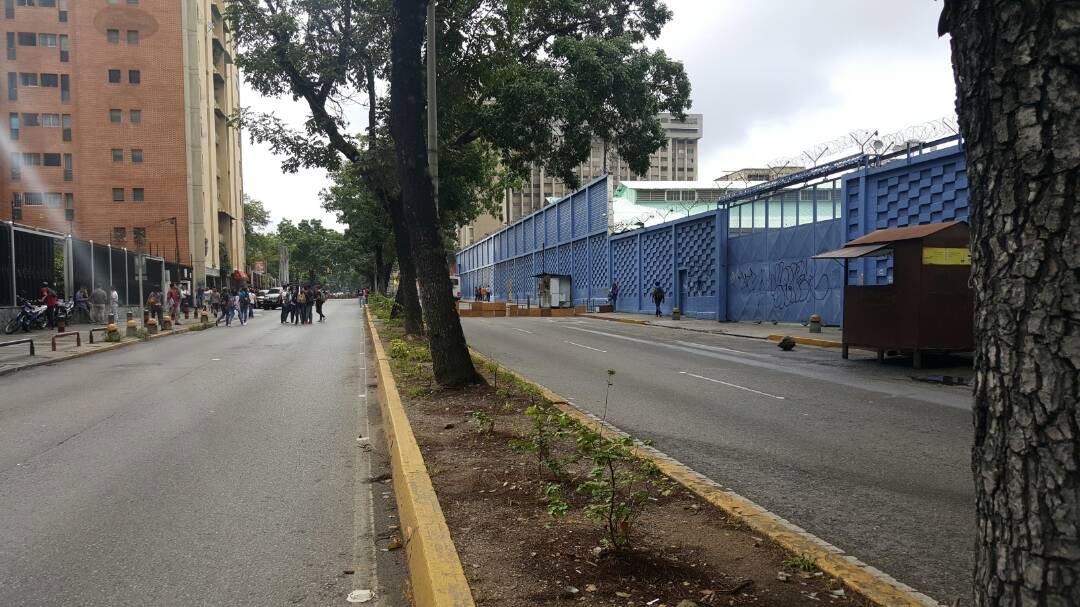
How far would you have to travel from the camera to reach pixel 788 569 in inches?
146

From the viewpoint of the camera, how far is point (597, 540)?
13.4 feet

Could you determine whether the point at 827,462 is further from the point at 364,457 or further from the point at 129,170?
the point at 129,170

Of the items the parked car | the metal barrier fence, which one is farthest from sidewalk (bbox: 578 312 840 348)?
the parked car

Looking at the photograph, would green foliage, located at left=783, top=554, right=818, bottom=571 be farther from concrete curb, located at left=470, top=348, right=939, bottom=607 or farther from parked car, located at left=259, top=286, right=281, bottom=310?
parked car, located at left=259, top=286, right=281, bottom=310

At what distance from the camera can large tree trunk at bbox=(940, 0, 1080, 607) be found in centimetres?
201

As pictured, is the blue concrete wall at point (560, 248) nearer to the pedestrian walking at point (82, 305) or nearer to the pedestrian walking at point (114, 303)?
the pedestrian walking at point (114, 303)

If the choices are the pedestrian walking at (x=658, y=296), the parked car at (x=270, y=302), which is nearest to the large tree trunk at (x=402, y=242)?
the pedestrian walking at (x=658, y=296)

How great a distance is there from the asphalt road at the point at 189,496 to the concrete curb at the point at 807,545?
83.7 inches

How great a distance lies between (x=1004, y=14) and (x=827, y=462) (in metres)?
5.20

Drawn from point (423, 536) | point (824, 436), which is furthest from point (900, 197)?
point (423, 536)

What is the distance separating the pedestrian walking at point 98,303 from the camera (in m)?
30.1

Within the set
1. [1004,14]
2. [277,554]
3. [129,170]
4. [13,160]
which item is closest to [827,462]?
[277,554]

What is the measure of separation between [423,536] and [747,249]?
2788 cm

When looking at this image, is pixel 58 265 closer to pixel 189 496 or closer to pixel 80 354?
pixel 80 354
